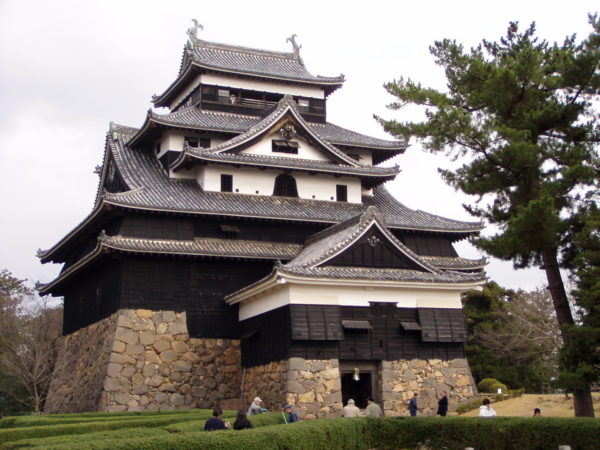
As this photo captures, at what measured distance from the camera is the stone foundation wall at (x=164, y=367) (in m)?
27.2

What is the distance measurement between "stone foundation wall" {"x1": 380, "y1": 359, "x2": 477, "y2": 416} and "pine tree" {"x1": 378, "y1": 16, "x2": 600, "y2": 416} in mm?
5978

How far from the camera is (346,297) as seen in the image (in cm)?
2622

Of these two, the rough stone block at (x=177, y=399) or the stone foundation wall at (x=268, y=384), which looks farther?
the rough stone block at (x=177, y=399)

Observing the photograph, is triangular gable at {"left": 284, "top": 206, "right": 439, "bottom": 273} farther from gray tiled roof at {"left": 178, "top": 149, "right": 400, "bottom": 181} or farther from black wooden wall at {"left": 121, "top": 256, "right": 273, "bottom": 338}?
gray tiled roof at {"left": 178, "top": 149, "right": 400, "bottom": 181}

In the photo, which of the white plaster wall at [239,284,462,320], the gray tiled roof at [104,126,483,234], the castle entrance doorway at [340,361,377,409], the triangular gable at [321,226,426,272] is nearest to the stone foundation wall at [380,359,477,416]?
the castle entrance doorway at [340,361,377,409]

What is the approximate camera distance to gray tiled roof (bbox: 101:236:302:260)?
27859mm

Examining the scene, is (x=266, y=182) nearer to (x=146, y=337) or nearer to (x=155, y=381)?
(x=146, y=337)

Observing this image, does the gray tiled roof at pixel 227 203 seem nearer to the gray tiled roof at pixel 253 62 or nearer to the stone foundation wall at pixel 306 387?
the gray tiled roof at pixel 253 62

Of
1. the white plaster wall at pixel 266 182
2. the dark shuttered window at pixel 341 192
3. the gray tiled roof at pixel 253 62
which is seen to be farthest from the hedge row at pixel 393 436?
the gray tiled roof at pixel 253 62

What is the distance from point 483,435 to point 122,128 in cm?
2682

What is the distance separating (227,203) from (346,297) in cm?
777

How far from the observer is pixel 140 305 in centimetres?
2844

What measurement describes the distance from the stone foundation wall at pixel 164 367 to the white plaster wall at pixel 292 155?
8585 mm

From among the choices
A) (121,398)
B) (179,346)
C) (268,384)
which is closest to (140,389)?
(121,398)
